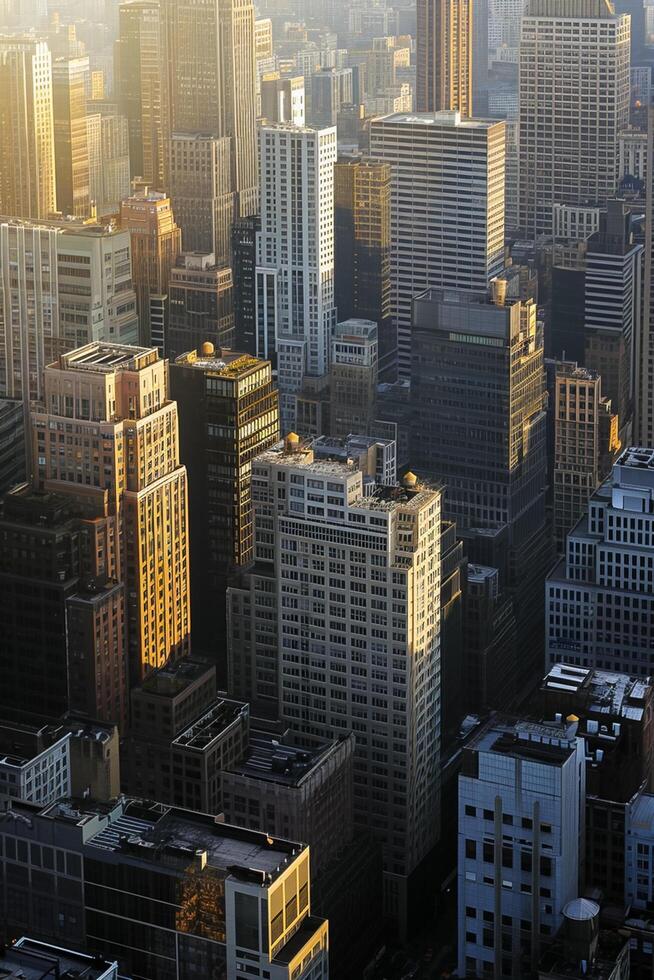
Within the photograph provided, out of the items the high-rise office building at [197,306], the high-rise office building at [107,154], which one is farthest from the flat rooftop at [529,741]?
the high-rise office building at [107,154]

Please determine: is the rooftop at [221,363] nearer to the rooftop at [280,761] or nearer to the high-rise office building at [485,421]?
the high-rise office building at [485,421]

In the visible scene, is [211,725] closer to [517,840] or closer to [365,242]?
[517,840]

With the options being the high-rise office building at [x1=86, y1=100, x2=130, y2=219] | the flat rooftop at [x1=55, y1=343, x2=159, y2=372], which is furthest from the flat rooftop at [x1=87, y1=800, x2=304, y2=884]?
the high-rise office building at [x1=86, y1=100, x2=130, y2=219]

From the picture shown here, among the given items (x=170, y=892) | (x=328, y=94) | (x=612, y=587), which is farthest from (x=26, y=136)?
(x=170, y=892)

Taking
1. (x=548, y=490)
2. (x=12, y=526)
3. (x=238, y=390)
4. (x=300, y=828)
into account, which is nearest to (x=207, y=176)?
(x=548, y=490)

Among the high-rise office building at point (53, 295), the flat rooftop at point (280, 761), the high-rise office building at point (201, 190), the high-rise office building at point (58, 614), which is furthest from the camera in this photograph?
the high-rise office building at point (201, 190)

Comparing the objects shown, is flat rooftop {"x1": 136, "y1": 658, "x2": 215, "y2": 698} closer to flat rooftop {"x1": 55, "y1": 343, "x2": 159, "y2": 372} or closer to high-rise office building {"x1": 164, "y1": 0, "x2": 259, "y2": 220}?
flat rooftop {"x1": 55, "y1": 343, "x2": 159, "y2": 372}

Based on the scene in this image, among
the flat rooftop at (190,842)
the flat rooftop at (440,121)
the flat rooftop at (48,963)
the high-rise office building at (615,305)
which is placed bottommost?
the flat rooftop at (48,963)
